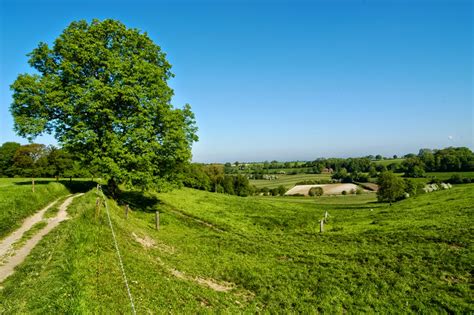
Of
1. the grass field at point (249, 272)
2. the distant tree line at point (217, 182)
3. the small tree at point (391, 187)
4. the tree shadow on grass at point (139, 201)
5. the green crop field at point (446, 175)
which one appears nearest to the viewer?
the grass field at point (249, 272)

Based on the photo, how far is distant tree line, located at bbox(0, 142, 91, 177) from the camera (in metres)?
46.5

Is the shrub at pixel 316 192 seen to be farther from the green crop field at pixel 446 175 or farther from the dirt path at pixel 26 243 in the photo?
the dirt path at pixel 26 243

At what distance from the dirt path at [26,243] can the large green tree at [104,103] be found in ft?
20.7

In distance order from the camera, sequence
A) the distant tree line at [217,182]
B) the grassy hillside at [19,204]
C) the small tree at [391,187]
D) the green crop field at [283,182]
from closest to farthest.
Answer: the grassy hillside at [19,204]
the small tree at [391,187]
the distant tree line at [217,182]
the green crop field at [283,182]

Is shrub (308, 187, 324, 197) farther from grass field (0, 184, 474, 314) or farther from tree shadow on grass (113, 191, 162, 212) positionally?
grass field (0, 184, 474, 314)

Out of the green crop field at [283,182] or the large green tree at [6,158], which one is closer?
the large green tree at [6,158]

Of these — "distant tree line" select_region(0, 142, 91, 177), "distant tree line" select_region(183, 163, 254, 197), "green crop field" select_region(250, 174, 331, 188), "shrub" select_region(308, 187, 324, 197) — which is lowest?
"shrub" select_region(308, 187, 324, 197)

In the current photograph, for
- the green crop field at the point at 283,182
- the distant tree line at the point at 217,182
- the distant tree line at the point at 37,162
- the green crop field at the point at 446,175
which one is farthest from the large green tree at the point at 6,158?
the green crop field at the point at 446,175

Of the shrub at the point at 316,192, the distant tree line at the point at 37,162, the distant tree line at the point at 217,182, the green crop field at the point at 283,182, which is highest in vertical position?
the distant tree line at the point at 37,162

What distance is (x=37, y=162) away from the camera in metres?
61.0

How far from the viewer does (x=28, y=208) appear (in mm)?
21891

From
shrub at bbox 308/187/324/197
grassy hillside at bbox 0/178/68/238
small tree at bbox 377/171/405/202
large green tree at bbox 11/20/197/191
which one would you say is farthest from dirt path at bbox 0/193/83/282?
shrub at bbox 308/187/324/197

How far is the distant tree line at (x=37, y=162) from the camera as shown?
46469mm

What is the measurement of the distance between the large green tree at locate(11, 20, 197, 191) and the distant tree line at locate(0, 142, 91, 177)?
426 cm
